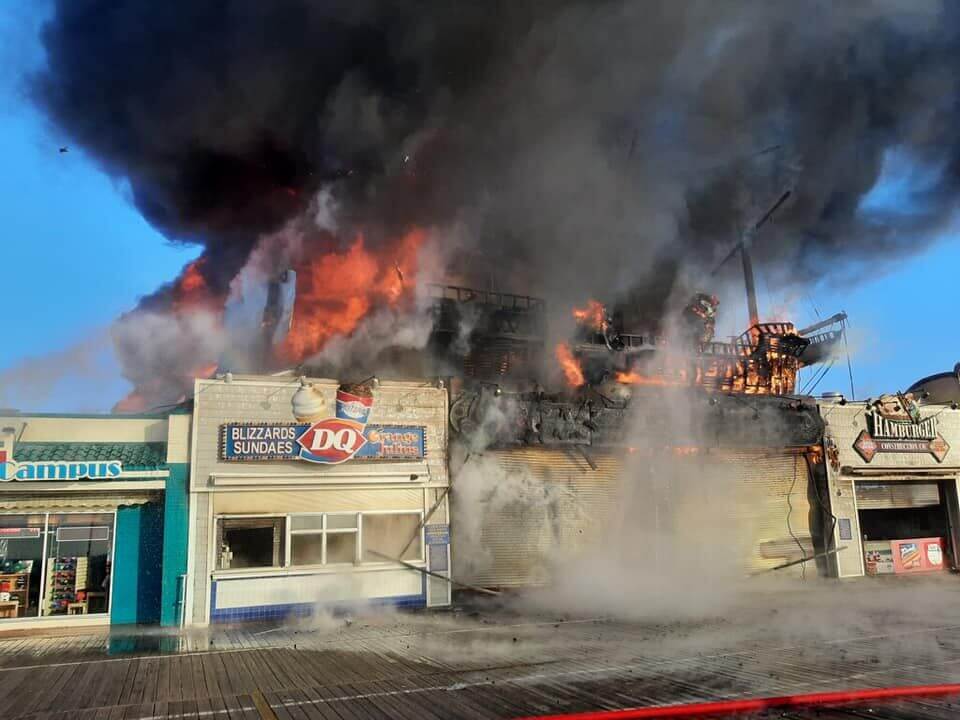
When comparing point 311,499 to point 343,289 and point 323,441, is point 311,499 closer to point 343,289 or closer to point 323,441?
point 323,441

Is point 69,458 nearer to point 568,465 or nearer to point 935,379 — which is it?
point 568,465

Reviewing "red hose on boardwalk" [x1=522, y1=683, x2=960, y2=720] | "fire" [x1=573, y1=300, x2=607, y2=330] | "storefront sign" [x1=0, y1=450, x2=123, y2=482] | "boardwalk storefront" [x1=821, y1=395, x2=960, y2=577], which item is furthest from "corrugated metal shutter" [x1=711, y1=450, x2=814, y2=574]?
"storefront sign" [x1=0, y1=450, x2=123, y2=482]

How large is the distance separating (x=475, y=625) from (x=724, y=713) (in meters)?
6.15

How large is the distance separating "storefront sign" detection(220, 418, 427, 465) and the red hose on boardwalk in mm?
8470

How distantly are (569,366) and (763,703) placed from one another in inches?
511

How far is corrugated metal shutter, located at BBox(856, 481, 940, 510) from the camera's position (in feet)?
65.5

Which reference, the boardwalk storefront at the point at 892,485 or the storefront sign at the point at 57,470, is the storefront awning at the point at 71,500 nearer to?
the storefront sign at the point at 57,470

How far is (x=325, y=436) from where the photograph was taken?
46.4 ft

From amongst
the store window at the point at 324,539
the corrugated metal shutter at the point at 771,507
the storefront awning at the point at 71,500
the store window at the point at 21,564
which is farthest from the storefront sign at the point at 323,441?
the corrugated metal shutter at the point at 771,507

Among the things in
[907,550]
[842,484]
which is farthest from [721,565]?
[907,550]

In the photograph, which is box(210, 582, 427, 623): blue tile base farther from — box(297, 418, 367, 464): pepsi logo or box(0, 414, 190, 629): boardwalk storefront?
box(297, 418, 367, 464): pepsi logo

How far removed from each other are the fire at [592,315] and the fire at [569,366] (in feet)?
10.9

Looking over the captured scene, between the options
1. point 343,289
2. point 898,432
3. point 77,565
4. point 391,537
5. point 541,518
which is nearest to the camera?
point 77,565

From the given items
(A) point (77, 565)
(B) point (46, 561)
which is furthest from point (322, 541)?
(B) point (46, 561)
